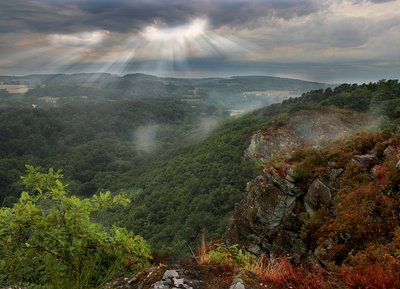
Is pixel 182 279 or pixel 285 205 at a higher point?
pixel 182 279

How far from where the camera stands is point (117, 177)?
14988 centimetres

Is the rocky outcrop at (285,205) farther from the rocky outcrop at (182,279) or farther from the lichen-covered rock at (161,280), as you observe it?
the lichen-covered rock at (161,280)

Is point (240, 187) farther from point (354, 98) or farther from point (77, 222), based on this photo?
point (77, 222)

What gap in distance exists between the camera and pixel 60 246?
14.8ft

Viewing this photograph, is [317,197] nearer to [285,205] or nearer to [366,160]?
[285,205]

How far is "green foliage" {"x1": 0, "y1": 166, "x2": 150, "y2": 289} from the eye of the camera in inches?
170

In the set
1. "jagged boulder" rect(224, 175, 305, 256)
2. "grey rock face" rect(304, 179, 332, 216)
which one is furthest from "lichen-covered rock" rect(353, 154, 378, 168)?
"jagged boulder" rect(224, 175, 305, 256)

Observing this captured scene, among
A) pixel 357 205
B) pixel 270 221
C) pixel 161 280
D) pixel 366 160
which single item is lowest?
pixel 270 221

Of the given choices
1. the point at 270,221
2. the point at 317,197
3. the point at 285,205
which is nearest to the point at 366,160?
the point at 317,197

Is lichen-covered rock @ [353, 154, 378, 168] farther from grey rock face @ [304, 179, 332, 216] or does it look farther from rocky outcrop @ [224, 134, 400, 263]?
grey rock face @ [304, 179, 332, 216]

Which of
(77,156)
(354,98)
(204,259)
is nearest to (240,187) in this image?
(354,98)

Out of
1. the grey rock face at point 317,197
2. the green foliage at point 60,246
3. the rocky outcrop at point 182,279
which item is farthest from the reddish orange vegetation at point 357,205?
the green foliage at point 60,246

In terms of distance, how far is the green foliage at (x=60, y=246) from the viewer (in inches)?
170

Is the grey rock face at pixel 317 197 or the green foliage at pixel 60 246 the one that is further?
the grey rock face at pixel 317 197
